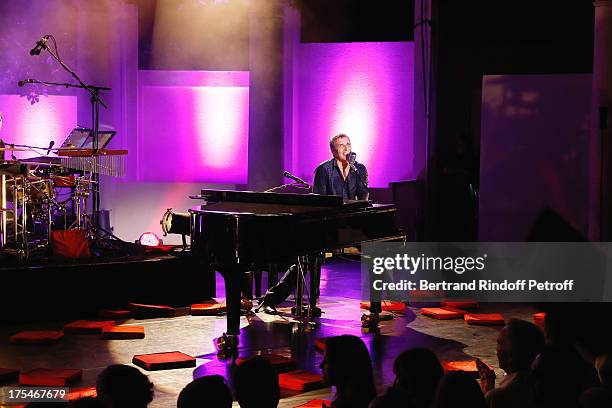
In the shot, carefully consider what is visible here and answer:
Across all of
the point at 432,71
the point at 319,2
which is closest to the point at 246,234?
the point at 432,71

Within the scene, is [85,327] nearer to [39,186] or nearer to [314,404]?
[39,186]

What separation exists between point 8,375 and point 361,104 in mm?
7351

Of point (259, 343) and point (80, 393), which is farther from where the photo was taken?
point (259, 343)

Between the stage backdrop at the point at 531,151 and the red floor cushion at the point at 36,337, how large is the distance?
5.32 m

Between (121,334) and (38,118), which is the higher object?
(38,118)

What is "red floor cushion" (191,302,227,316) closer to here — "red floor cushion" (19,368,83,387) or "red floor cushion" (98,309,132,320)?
"red floor cushion" (98,309,132,320)

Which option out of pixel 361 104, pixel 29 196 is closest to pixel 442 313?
pixel 29 196

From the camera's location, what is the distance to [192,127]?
43.0ft

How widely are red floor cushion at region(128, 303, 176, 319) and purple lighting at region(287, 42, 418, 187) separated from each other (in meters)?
4.58

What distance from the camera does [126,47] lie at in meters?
12.8

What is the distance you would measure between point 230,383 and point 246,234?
113cm

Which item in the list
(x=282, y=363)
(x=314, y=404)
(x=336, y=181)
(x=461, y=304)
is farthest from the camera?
(x=461, y=304)

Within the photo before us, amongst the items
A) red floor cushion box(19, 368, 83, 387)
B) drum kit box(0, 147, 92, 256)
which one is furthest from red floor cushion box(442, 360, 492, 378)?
drum kit box(0, 147, 92, 256)

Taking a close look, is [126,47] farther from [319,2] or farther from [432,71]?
[432,71]
